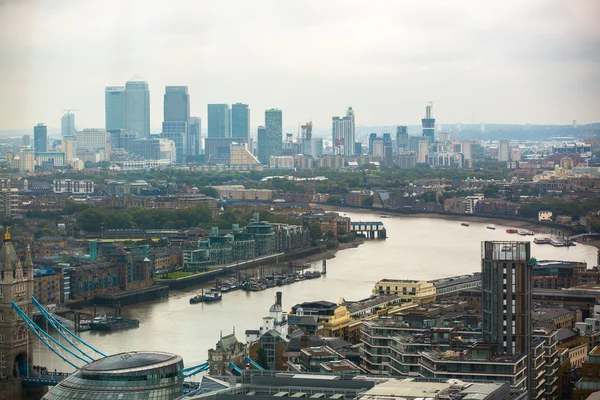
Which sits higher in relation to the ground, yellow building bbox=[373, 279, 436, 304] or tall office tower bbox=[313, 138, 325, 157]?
tall office tower bbox=[313, 138, 325, 157]

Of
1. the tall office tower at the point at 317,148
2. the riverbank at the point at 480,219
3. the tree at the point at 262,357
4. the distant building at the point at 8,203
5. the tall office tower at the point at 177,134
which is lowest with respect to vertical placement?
the riverbank at the point at 480,219

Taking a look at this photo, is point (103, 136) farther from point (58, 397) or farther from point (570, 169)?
point (58, 397)

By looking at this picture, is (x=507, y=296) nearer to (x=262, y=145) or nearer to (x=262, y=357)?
(x=262, y=357)

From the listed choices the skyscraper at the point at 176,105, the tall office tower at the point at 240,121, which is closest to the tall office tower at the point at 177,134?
the skyscraper at the point at 176,105

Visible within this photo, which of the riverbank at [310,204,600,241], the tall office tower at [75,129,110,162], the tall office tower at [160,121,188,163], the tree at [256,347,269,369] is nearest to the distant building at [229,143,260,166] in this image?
the tall office tower at [75,129,110,162]

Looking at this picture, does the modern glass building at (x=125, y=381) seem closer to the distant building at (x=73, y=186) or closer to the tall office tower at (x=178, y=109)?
the distant building at (x=73, y=186)

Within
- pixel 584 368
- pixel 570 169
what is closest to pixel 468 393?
pixel 584 368

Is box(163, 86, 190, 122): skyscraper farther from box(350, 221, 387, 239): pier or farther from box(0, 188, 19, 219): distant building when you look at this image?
box(350, 221, 387, 239): pier
